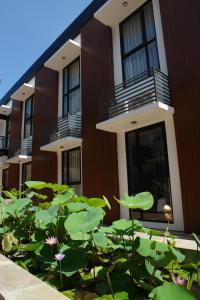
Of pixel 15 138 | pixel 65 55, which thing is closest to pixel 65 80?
pixel 65 55

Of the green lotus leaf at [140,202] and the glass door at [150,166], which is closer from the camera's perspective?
the green lotus leaf at [140,202]

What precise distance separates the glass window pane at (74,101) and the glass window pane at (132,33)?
8.87ft

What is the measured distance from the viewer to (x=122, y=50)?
7.19 metres

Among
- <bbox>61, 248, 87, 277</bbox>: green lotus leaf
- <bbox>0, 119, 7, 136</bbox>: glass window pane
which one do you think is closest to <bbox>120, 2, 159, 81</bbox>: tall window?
<bbox>61, 248, 87, 277</bbox>: green lotus leaf

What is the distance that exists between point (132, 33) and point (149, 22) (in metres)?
0.60

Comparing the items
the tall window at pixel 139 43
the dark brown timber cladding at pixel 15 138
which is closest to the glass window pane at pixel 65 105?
the tall window at pixel 139 43

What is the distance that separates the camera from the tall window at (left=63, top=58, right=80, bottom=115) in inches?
358

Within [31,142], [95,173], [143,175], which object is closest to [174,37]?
[143,175]

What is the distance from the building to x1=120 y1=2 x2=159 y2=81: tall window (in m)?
0.03

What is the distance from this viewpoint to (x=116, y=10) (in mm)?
7020

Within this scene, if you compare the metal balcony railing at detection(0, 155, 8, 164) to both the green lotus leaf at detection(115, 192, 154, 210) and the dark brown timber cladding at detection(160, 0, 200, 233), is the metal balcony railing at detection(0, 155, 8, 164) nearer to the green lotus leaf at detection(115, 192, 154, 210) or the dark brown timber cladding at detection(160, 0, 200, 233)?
the dark brown timber cladding at detection(160, 0, 200, 233)

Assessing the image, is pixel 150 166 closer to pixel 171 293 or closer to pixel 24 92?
pixel 171 293

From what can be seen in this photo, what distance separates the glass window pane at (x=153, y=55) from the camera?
20.3ft

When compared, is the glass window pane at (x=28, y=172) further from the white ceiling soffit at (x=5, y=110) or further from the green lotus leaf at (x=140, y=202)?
the green lotus leaf at (x=140, y=202)
